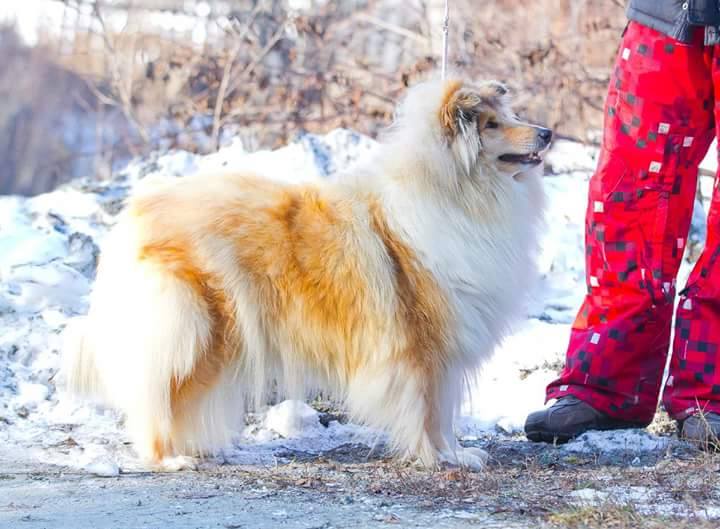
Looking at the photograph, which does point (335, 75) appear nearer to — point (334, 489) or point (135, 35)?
→ point (135, 35)

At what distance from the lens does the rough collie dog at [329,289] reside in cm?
382

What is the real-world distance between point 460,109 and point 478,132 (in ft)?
0.38

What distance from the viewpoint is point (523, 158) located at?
159 inches

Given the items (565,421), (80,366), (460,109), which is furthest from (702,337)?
(80,366)

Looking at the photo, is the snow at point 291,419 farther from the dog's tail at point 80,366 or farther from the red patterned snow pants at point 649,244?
the red patterned snow pants at point 649,244

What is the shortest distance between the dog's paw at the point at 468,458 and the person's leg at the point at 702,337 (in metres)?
0.81

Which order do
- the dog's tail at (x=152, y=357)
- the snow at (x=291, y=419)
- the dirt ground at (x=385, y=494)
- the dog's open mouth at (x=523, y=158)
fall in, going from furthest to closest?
the snow at (x=291, y=419)
the dog's open mouth at (x=523, y=158)
the dog's tail at (x=152, y=357)
the dirt ground at (x=385, y=494)

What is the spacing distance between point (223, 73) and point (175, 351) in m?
5.77

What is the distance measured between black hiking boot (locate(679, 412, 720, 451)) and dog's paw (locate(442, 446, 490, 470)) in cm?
79

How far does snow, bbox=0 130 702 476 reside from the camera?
13.8ft

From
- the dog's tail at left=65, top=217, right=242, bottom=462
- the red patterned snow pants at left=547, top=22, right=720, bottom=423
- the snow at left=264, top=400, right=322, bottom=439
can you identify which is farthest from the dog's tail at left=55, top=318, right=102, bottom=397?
the red patterned snow pants at left=547, top=22, right=720, bottom=423

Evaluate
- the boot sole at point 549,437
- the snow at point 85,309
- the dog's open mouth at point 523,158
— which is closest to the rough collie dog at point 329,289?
the dog's open mouth at point 523,158

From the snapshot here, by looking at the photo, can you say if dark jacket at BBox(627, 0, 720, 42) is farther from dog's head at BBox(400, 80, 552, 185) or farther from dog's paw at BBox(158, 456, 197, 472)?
dog's paw at BBox(158, 456, 197, 472)

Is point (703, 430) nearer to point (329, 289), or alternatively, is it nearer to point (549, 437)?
point (549, 437)
